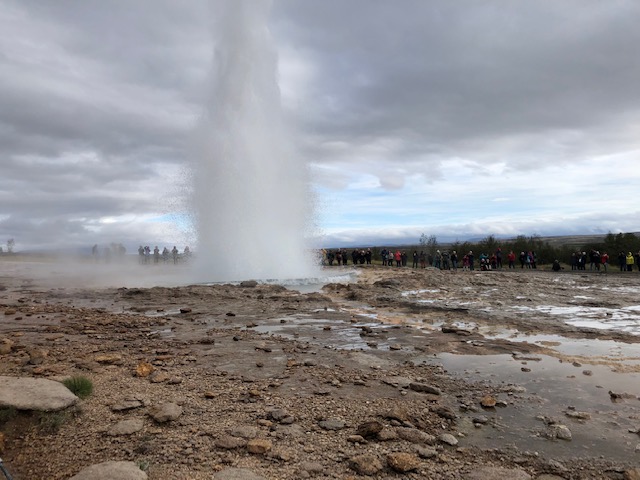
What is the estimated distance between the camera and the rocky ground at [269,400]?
12.1 ft

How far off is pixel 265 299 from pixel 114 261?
3558 cm

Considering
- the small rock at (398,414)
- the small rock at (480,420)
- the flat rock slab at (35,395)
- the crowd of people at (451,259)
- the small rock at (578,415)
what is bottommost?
the small rock at (578,415)

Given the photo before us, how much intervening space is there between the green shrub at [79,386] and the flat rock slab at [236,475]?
87.8 inches

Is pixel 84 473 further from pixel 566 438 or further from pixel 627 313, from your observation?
pixel 627 313

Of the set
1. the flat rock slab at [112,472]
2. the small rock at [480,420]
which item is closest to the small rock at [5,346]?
the flat rock slab at [112,472]

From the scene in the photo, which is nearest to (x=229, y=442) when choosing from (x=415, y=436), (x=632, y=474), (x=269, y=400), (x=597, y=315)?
(x=269, y=400)

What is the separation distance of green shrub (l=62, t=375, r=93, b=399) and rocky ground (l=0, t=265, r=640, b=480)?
0.12 m

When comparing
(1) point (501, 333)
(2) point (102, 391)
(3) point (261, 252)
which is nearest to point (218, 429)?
(2) point (102, 391)

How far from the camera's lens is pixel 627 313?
11.9 metres

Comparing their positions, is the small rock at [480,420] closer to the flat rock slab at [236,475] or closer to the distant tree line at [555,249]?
the flat rock slab at [236,475]

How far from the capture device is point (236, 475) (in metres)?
3.43

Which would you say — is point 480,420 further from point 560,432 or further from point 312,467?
point 312,467

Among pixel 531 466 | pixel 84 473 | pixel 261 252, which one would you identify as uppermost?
pixel 261 252

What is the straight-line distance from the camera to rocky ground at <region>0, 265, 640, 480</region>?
3697 millimetres
